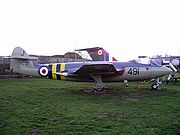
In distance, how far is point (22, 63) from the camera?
15164mm

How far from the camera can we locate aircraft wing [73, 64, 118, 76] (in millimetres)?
12668

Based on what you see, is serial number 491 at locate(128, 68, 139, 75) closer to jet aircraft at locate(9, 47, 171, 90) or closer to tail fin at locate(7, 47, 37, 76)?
jet aircraft at locate(9, 47, 171, 90)

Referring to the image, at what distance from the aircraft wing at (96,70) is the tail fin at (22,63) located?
10.1 feet

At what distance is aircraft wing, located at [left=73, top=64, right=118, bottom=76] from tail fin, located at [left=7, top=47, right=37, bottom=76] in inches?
122

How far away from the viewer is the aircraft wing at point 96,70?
12.7 metres

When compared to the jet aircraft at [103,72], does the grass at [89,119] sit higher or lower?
lower

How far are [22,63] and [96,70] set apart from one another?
4.71 meters

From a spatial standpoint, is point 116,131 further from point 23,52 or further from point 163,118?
point 23,52

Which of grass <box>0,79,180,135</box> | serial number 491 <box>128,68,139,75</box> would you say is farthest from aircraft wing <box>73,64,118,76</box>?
grass <box>0,79,180,135</box>

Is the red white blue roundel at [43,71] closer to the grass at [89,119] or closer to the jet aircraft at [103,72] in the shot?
the jet aircraft at [103,72]

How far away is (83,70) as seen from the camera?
1322 centimetres

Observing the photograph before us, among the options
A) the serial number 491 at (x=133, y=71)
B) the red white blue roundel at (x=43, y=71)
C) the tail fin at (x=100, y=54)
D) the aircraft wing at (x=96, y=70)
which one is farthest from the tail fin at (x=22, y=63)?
the tail fin at (x=100, y=54)

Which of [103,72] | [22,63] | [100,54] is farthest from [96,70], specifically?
[100,54]

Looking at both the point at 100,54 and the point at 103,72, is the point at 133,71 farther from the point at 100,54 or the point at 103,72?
the point at 100,54
